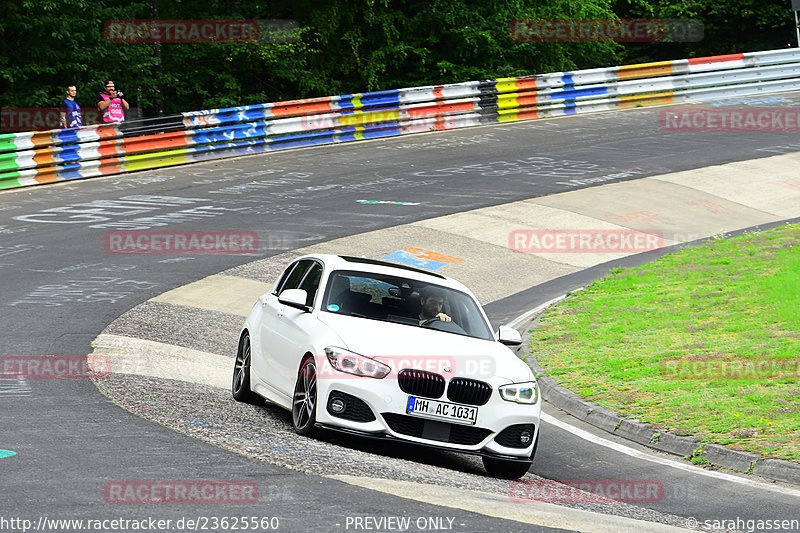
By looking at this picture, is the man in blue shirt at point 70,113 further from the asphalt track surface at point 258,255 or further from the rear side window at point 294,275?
the rear side window at point 294,275

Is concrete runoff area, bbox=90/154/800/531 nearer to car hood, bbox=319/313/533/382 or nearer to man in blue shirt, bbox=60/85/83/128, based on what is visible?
car hood, bbox=319/313/533/382

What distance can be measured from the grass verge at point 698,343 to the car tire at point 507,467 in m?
2.02

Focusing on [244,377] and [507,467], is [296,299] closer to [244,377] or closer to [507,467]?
[244,377]

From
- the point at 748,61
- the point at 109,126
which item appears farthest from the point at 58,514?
the point at 748,61

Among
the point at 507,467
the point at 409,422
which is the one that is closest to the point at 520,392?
the point at 507,467

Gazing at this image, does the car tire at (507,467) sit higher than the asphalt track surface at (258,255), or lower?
lower

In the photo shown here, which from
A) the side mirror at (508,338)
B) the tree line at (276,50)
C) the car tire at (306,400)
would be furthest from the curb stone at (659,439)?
the tree line at (276,50)

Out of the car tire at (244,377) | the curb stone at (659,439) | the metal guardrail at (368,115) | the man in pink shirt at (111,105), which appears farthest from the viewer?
the man in pink shirt at (111,105)

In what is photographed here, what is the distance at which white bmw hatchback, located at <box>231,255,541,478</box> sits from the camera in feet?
28.1

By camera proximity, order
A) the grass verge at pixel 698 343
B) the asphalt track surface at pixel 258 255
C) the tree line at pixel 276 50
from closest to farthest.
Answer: the asphalt track surface at pixel 258 255
the grass verge at pixel 698 343
the tree line at pixel 276 50

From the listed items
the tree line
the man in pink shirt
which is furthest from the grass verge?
the tree line

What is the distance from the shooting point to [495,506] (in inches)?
284

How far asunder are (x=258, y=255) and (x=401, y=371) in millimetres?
10752

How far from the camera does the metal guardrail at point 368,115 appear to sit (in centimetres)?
2448
